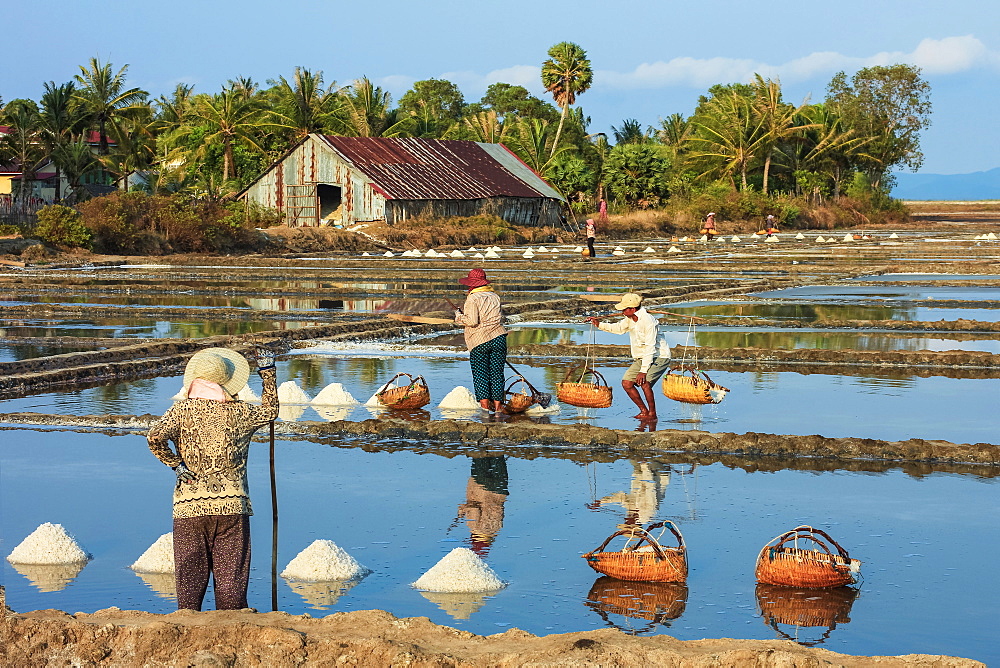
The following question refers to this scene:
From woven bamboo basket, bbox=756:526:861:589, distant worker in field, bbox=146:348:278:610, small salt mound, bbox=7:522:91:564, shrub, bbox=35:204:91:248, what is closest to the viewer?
distant worker in field, bbox=146:348:278:610

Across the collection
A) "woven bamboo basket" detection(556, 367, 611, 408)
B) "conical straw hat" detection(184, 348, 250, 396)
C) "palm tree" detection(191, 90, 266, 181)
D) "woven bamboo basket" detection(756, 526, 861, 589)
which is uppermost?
"palm tree" detection(191, 90, 266, 181)

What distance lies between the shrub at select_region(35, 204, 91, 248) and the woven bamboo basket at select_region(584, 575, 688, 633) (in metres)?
30.4

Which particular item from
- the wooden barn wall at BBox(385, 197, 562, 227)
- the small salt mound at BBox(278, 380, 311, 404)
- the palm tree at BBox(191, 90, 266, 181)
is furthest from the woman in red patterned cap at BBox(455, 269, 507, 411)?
the palm tree at BBox(191, 90, 266, 181)

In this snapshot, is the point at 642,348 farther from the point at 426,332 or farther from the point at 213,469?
the point at 426,332

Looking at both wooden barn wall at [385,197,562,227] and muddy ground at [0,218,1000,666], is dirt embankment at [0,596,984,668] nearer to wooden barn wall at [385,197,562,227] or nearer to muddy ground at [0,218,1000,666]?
muddy ground at [0,218,1000,666]

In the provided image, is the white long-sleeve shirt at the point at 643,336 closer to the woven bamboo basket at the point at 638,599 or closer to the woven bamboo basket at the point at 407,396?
the woven bamboo basket at the point at 407,396

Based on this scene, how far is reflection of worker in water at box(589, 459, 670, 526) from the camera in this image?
6.84 m

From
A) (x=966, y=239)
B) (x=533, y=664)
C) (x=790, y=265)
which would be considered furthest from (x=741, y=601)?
(x=966, y=239)

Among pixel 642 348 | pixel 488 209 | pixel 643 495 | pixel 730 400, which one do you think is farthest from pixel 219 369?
pixel 488 209

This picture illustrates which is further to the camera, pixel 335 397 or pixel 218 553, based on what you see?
pixel 335 397

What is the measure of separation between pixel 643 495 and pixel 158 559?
9.19 ft

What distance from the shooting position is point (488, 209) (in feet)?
158

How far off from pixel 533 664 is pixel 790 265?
27.7 meters

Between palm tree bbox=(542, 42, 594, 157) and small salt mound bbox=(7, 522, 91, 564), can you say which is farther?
palm tree bbox=(542, 42, 594, 157)
